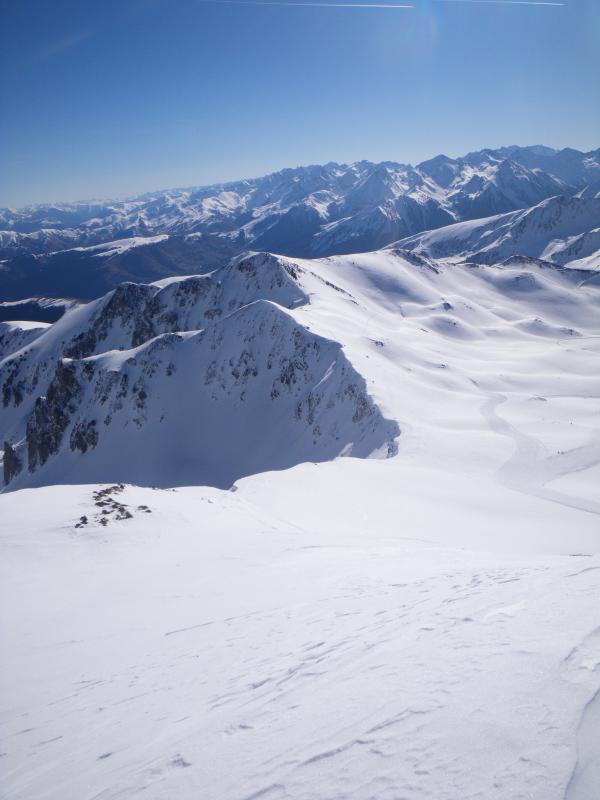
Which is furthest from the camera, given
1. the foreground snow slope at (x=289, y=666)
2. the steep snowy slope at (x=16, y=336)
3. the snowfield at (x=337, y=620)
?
the steep snowy slope at (x=16, y=336)

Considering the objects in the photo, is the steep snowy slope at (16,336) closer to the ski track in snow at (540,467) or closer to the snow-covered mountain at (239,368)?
the snow-covered mountain at (239,368)

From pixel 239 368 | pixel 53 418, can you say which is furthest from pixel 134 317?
pixel 239 368

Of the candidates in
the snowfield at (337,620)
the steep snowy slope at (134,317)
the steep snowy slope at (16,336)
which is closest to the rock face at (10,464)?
the steep snowy slope at (134,317)

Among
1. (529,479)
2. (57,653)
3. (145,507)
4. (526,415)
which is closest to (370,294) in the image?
(526,415)

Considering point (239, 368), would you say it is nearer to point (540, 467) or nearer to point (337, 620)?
point (540, 467)

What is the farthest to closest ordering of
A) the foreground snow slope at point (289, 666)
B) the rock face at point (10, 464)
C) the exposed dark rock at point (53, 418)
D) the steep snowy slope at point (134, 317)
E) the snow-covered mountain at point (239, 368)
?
the steep snowy slope at point (134, 317), the rock face at point (10, 464), the exposed dark rock at point (53, 418), the snow-covered mountain at point (239, 368), the foreground snow slope at point (289, 666)

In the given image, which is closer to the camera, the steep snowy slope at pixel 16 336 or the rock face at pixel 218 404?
the rock face at pixel 218 404

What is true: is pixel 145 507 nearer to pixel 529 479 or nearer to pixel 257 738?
pixel 257 738

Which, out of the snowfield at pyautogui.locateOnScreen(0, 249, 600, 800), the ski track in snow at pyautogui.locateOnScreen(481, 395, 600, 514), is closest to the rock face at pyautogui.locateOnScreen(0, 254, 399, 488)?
the snowfield at pyautogui.locateOnScreen(0, 249, 600, 800)

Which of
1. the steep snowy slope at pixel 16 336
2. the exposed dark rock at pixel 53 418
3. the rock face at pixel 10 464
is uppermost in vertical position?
the steep snowy slope at pixel 16 336
